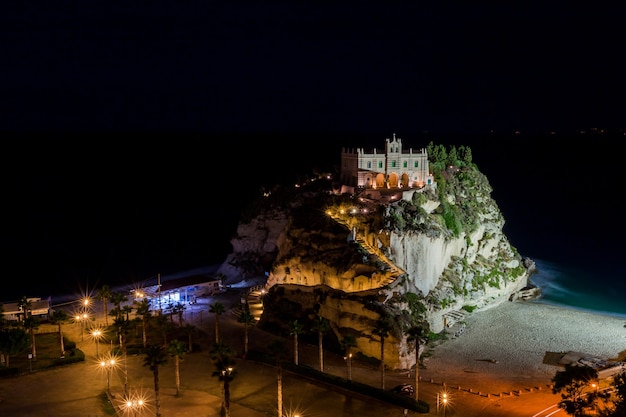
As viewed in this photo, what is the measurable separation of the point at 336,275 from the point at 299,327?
1249 cm

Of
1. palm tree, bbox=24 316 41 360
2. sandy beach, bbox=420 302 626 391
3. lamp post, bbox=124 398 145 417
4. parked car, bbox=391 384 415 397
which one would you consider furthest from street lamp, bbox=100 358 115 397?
sandy beach, bbox=420 302 626 391

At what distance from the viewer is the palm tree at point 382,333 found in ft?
157

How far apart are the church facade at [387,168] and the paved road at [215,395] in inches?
1057

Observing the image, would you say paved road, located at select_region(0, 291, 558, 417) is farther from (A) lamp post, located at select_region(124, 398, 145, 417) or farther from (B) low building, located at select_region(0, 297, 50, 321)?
(B) low building, located at select_region(0, 297, 50, 321)

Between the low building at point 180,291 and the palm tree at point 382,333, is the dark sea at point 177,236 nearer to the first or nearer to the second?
the low building at point 180,291

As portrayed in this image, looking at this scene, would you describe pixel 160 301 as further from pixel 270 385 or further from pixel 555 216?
pixel 555 216

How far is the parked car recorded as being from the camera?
4725 centimetres

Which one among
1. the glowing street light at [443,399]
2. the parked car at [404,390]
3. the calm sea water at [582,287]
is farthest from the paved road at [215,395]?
the calm sea water at [582,287]

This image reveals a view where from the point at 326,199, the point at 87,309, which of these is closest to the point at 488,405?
the point at 326,199

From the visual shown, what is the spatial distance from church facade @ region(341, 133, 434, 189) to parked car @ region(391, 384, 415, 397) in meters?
31.3

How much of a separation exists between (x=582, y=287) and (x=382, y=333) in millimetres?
53706

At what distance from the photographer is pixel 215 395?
46531mm

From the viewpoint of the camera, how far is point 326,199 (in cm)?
7088

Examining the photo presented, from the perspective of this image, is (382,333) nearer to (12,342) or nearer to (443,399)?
(443,399)
